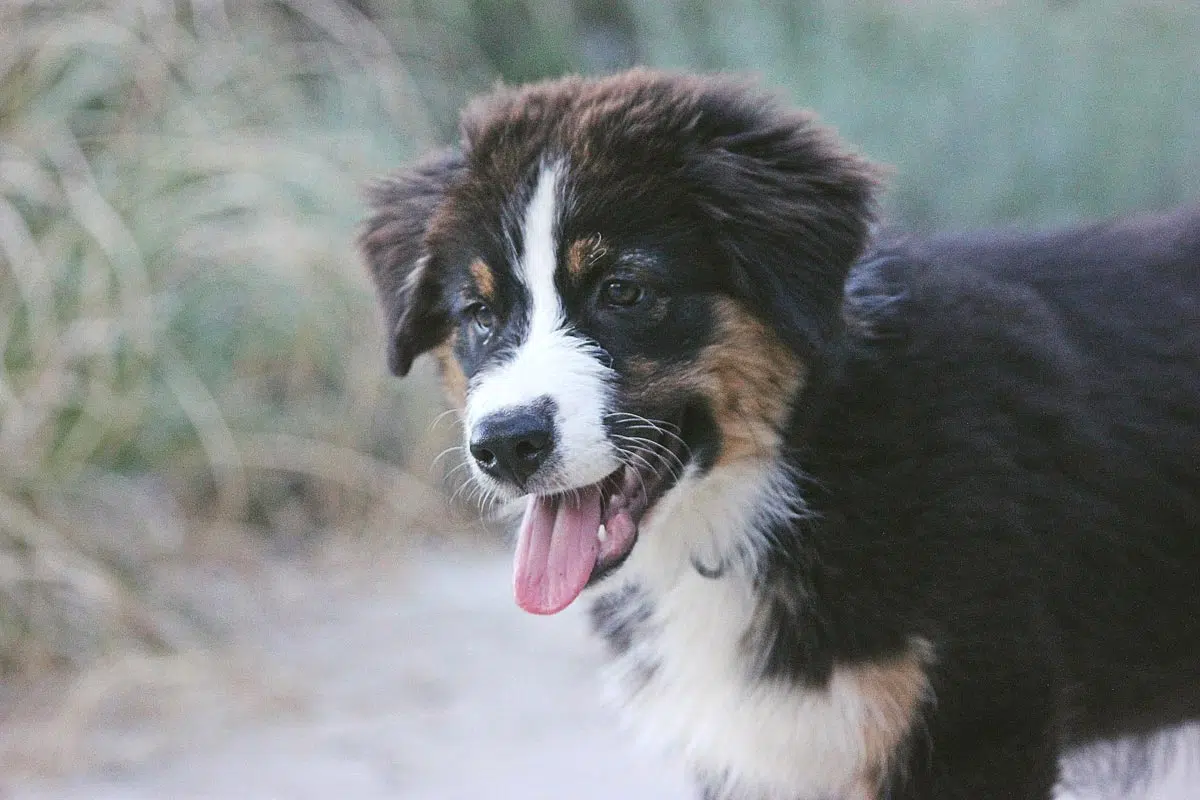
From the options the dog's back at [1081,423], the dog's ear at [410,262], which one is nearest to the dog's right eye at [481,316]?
the dog's ear at [410,262]

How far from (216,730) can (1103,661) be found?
2728mm

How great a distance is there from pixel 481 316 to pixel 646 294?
1.31 feet

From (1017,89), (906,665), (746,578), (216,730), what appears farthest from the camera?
(1017,89)

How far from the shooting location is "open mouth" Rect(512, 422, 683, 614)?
2934 mm

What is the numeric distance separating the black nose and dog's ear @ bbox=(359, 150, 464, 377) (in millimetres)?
627

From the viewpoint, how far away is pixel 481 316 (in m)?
3.15

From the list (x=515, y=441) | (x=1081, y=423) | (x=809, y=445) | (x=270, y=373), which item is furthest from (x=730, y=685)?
(x=270, y=373)

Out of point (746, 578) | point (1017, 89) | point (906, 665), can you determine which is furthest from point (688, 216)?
point (1017, 89)

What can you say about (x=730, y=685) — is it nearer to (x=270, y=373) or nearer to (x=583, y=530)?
(x=583, y=530)

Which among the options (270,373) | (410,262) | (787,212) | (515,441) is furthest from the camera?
(270,373)

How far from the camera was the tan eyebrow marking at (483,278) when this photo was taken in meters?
3.09

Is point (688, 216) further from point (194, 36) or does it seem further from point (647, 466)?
point (194, 36)

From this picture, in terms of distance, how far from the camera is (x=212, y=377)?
5.69 m

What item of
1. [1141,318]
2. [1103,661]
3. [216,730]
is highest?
[1141,318]
